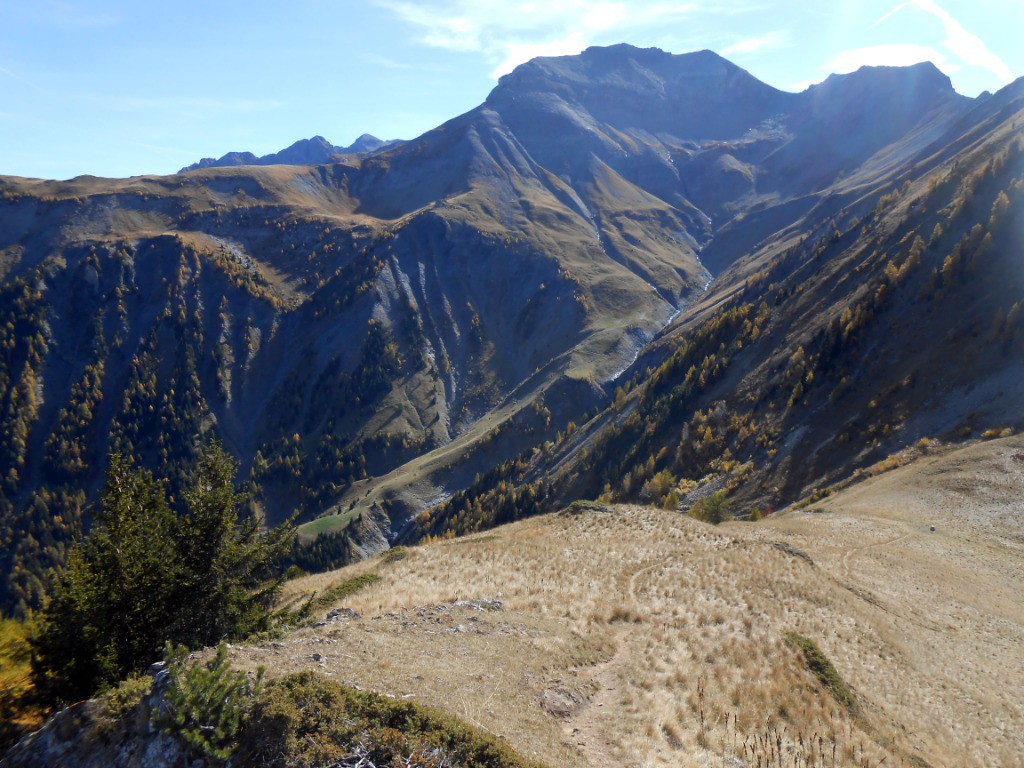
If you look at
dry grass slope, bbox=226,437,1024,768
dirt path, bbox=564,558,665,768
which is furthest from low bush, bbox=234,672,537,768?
dirt path, bbox=564,558,665,768

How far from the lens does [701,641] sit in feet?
70.9

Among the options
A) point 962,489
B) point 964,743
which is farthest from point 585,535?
point 962,489

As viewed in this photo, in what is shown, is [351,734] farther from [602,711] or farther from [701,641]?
[701,641]

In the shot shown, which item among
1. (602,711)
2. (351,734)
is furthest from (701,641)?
→ (351,734)

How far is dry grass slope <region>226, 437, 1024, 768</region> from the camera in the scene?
14672 mm

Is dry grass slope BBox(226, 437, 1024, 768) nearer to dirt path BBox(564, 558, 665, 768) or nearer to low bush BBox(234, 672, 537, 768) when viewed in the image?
dirt path BBox(564, 558, 665, 768)

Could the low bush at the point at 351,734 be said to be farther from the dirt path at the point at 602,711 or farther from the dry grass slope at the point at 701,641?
the dirt path at the point at 602,711

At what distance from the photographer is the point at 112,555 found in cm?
1786

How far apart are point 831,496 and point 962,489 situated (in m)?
14.0

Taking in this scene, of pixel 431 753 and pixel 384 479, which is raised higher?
pixel 431 753

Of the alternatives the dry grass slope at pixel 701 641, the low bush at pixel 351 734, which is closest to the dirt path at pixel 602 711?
the dry grass slope at pixel 701 641

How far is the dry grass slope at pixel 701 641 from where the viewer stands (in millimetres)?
14672

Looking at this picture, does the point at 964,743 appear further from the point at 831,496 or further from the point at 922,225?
the point at 922,225

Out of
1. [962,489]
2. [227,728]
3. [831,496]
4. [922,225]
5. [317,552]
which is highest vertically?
[922,225]
